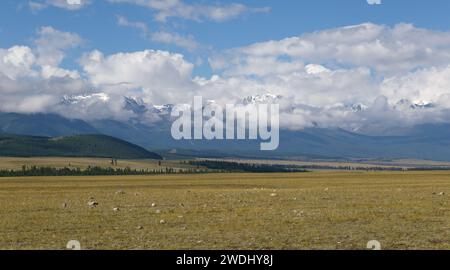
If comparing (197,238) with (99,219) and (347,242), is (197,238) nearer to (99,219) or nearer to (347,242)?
(347,242)

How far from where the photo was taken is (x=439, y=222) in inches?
1139

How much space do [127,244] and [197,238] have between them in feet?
9.63

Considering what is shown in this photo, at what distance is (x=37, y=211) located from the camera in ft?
119
